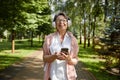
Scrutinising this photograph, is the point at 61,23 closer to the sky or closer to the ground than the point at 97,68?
closer to the sky

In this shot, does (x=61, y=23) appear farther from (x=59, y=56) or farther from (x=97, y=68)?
(x=97, y=68)

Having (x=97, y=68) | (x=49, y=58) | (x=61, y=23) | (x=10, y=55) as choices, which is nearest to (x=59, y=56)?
(x=49, y=58)

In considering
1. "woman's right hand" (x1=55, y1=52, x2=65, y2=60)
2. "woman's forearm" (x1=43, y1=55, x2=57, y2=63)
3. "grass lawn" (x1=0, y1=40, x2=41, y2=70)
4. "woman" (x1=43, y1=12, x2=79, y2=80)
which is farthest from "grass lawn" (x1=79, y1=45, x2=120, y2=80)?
"woman's right hand" (x1=55, y1=52, x2=65, y2=60)

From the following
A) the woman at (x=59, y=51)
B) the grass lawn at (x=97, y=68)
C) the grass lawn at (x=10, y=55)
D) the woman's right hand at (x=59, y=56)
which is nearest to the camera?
the woman's right hand at (x=59, y=56)

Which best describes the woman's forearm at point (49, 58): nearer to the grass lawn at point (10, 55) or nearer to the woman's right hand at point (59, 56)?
the woman's right hand at point (59, 56)

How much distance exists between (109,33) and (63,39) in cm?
1157

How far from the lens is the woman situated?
4992 millimetres

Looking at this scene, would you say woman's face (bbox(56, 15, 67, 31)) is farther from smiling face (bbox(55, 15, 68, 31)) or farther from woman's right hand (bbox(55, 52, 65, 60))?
woman's right hand (bbox(55, 52, 65, 60))

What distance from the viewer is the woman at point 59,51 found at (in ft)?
16.4

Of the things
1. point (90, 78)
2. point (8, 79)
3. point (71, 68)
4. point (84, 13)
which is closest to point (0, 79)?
point (8, 79)

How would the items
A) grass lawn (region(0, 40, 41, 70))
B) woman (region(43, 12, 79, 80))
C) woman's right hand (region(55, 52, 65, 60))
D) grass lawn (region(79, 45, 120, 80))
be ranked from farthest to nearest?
grass lawn (region(0, 40, 41, 70))
grass lawn (region(79, 45, 120, 80))
woman (region(43, 12, 79, 80))
woman's right hand (region(55, 52, 65, 60))

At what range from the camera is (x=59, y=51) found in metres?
4.98

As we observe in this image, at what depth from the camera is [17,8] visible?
2008 cm

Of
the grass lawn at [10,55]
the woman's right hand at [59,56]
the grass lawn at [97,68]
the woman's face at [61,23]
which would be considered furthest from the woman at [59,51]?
the grass lawn at [10,55]
